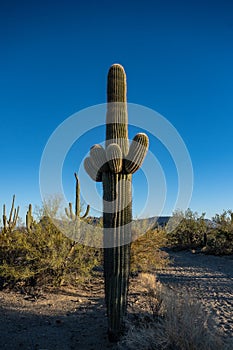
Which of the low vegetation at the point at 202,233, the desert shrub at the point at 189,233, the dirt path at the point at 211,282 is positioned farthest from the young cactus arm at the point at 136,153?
the desert shrub at the point at 189,233

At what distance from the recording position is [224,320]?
19.4 feet

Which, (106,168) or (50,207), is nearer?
(106,168)

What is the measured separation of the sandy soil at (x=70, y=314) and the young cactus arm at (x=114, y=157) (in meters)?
2.76

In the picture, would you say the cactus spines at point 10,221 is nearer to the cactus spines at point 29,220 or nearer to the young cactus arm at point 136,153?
the cactus spines at point 29,220

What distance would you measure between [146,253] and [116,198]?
604 cm

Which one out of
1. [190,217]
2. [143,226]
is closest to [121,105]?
[143,226]

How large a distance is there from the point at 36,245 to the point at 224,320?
4860mm

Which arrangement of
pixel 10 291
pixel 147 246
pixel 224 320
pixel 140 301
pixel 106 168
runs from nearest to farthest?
pixel 106 168
pixel 224 320
pixel 140 301
pixel 10 291
pixel 147 246

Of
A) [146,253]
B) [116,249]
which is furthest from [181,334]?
[146,253]

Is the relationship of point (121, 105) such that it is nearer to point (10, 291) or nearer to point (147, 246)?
point (10, 291)

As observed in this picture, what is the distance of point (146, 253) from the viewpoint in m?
10.9

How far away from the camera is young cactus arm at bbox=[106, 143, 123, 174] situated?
527 cm

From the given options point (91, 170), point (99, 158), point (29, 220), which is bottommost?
point (29, 220)

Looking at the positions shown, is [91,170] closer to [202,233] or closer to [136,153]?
[136,153]
